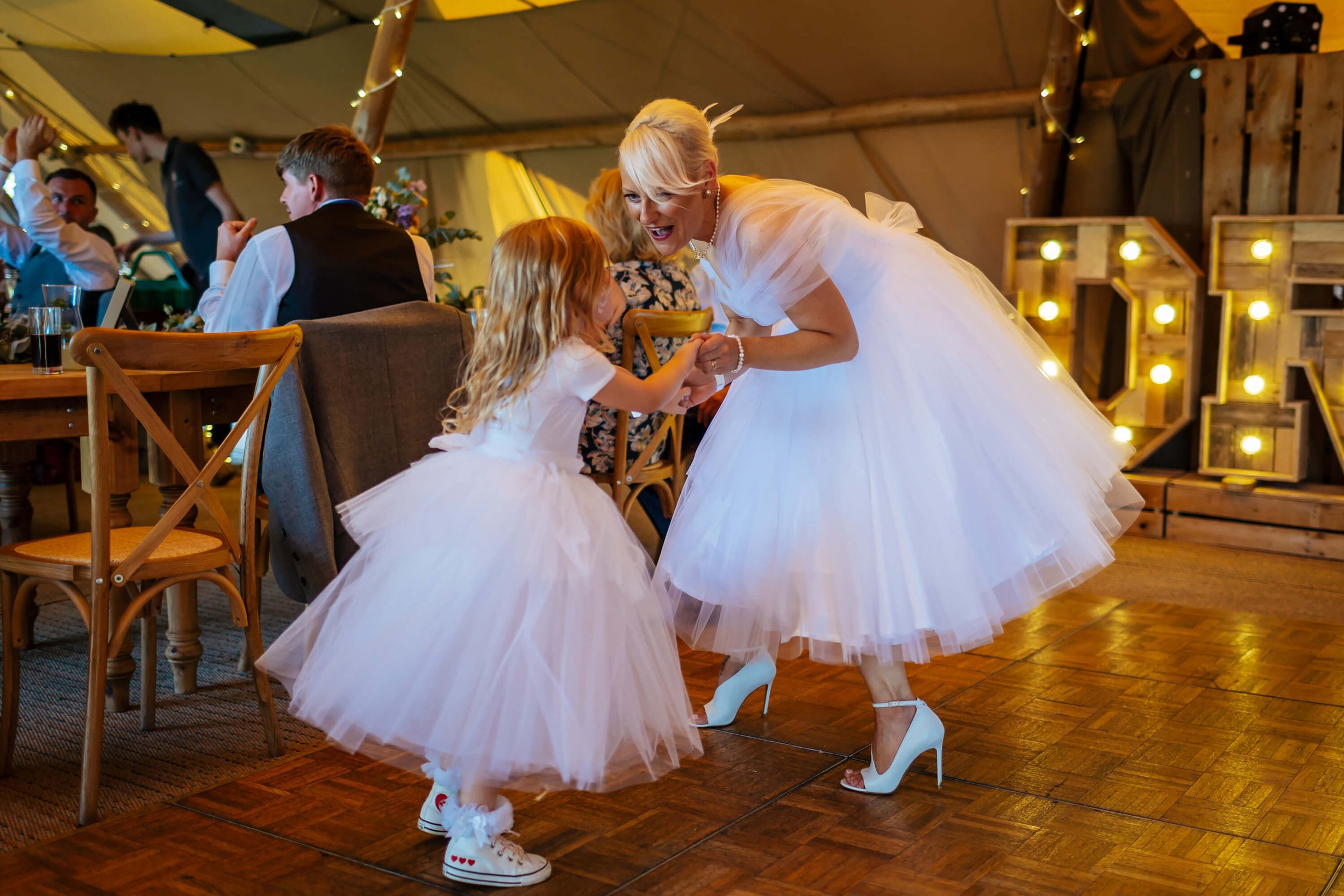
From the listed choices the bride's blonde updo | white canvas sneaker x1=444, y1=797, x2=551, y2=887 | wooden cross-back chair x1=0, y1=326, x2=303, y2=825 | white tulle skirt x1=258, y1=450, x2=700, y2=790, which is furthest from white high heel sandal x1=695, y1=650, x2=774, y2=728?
the bride's blonde updo

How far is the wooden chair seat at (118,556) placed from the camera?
2.05 meters

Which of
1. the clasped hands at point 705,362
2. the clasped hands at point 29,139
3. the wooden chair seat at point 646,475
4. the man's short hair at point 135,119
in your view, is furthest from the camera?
the man's short hair at point 135,119

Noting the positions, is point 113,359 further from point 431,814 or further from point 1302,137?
point 1302,137

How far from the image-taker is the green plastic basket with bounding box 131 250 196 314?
18.5 feet

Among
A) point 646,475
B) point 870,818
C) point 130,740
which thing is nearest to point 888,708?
point 870,818

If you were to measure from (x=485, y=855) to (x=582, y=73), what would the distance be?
16.1ft

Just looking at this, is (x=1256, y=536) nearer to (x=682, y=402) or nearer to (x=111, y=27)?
(x=682, y=402)

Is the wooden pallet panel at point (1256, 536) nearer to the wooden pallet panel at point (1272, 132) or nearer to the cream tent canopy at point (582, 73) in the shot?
the wooden pallet panel at point (1272, 132)

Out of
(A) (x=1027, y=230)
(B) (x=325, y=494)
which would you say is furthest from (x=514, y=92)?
(B) (x=325, y=494)

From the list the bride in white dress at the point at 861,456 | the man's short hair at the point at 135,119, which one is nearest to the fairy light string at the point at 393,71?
the man's short hair at the point at 135,119

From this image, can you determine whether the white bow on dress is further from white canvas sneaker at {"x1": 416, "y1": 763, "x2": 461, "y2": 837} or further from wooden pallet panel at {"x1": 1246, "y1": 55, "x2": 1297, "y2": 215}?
wooden pallet panel at {"x1": 1246, "y1": 55, "x2": 1297, "y2": 215}

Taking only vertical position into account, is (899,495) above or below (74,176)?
below

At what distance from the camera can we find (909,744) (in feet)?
6.98

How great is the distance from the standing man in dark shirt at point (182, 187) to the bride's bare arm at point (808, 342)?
4318 millimetres
